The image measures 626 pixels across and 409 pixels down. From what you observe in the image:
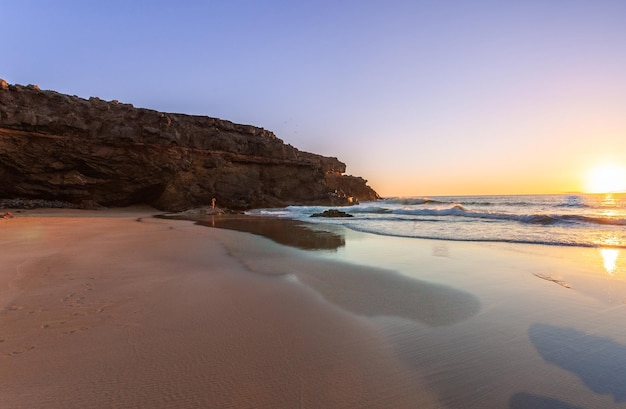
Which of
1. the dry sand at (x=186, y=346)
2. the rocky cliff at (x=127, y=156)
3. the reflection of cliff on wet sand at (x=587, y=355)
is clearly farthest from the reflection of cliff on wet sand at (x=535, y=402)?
the rocky cliff at (x=127, y=156)

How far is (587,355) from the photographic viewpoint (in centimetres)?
230

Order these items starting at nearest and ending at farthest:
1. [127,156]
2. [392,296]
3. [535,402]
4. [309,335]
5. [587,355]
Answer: [535,402] → [587,355] → [309,335] → [392,296] → [127,156]

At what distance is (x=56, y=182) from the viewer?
22328 millimetres

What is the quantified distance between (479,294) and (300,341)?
243cm

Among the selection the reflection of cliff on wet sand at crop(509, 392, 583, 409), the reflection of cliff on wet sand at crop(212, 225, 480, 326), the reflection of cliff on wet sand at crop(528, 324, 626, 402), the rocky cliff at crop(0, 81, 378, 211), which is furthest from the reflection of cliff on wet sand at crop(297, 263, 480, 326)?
the rocky cliff at crop(0, 81, 378, 211)

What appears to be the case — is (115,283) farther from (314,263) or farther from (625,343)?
(625,343)

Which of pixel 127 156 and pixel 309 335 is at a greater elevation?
pixel 127 156

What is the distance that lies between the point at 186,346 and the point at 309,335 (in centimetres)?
95

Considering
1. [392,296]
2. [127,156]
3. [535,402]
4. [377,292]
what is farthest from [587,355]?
[127,156]

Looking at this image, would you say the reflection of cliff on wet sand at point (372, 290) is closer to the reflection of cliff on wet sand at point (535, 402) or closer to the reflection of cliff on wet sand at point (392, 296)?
the reflection of cliff on wet sand at point (392, 296)

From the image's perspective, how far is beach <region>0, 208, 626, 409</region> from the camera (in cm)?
183

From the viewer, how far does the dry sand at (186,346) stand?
1788 millimetres

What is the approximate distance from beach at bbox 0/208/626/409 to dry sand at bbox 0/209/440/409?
1 cm

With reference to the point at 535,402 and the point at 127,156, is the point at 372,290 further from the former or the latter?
the point at 127,156
